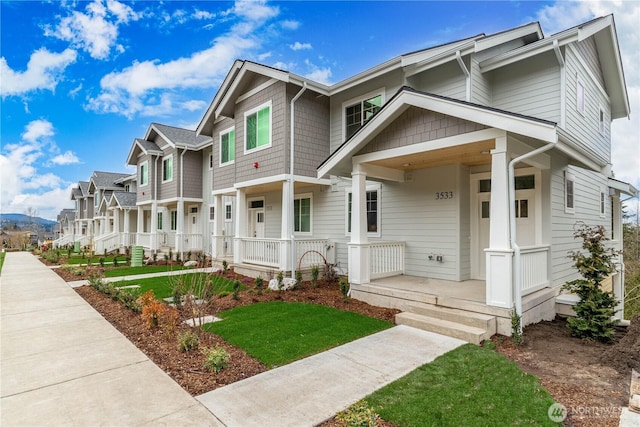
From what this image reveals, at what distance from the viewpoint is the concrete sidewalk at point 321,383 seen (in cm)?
343

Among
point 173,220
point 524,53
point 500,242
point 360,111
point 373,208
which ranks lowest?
point 500,242

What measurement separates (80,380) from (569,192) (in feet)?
36.4

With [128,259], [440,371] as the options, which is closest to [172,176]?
[128,259]

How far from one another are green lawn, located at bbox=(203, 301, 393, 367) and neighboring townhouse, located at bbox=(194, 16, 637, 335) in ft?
4.09

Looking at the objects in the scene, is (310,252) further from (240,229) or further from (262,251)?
(240,229)

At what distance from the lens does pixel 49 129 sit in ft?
96.6

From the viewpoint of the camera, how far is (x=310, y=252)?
37.8 ft

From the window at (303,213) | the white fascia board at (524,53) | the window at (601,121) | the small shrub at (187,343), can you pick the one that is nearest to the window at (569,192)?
the white fascia board at (524,53)

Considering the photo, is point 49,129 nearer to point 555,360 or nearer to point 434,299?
point 434,299

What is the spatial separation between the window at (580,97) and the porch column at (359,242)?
613 cm

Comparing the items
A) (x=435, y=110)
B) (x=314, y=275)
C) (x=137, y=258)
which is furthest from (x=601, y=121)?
(x=137, y=258)

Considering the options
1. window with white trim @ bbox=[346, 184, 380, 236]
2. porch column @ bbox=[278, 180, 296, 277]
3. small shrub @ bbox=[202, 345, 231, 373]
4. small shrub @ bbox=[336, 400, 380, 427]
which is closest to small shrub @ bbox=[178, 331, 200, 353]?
small shrub @ bbox=[202, 345, 231, 373]

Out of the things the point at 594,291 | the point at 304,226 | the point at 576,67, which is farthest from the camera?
the point at 304,226

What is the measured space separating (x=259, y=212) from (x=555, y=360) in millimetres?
12290
